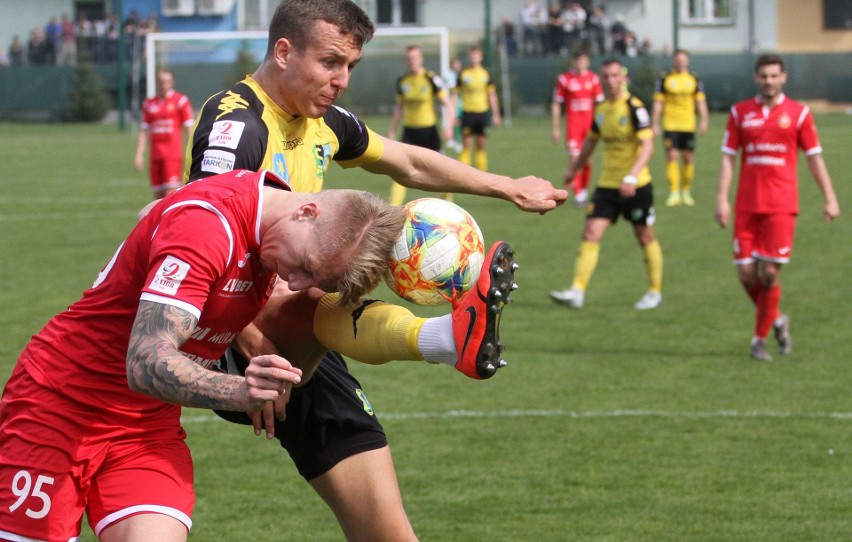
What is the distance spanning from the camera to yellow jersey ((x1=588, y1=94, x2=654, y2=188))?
1262 centimetres

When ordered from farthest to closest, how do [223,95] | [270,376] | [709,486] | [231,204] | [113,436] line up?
1. [709,486]
2. [223,95]
3. [113,436]
4. [231,204]
5. [270,376]

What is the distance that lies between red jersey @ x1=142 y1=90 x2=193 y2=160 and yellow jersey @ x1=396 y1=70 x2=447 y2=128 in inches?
158

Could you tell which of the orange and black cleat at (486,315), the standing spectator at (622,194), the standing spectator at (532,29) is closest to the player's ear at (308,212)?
the orange and black cleat at (486,315)

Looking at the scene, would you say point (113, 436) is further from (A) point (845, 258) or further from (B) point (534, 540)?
(A) point (845, 258)

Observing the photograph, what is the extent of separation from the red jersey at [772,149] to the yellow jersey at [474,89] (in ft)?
45.5

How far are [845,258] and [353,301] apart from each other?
11.7 metres

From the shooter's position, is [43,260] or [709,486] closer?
[709,486]

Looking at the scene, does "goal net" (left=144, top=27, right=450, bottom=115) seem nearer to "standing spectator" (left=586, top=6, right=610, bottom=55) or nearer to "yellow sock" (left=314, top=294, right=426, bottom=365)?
"standing spectator" (left=586, top=6, right=610, bottom=55)

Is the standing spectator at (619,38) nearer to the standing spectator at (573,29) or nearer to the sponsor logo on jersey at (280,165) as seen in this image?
the standing spectator at (573,29)

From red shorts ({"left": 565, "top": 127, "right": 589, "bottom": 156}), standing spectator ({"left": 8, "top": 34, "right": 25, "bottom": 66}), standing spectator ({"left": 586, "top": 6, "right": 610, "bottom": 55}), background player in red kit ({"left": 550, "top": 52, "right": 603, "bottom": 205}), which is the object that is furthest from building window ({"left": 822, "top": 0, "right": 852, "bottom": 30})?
standing spectator ({"left": 8, "top": 34, "right": 25, "bottom": 66})


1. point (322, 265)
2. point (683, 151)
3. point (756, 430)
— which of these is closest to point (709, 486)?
point (756, 430)

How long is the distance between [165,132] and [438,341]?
1479 cm

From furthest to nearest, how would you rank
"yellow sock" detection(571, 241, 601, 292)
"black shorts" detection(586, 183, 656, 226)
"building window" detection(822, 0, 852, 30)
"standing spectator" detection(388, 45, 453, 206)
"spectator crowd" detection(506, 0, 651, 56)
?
"building window" detection(822, 0, 852, 30) < "spectator crowd" detection(506, 0, 651, 56) < "standing spectator" detection(388, 45, 453, 206) < "black shorts" detection(586, 183, 656, 226) < "yellow sock" detection(571, 241, 601, 292)

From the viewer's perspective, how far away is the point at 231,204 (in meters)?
3.62
